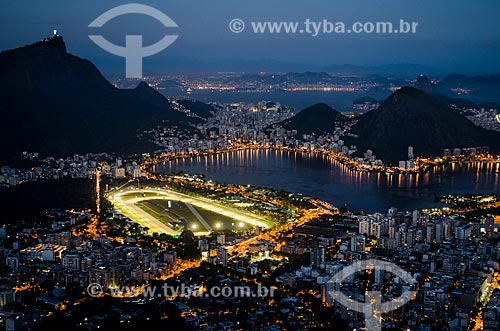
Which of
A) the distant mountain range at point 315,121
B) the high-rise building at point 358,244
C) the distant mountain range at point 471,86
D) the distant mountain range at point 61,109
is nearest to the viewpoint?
the high-rise building at point 358,244

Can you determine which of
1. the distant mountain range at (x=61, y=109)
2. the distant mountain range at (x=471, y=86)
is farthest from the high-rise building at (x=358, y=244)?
the distant mountain range at (x=471, y=86)

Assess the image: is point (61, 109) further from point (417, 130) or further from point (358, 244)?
point (358, 244)

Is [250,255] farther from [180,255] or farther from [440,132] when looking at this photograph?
[440,132]

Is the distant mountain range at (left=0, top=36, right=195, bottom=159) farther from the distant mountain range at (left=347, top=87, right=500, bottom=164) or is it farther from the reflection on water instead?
the distant mountain range at (left=347, top=87, right=500, bottom=164)

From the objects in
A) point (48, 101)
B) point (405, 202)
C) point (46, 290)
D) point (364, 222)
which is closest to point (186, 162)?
point (48, 101)

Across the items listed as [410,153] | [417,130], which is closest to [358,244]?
[410,153]

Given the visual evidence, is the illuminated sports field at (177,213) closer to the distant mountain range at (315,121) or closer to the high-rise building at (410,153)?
the high-rise building at (410,153)

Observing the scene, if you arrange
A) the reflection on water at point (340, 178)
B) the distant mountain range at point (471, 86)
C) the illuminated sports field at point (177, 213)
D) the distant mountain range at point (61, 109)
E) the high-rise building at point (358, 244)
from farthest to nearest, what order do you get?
the distant mountain range at point (471, 86) → the distant mountain range at point (61, 109) → the reflection on water at point (340, 178) → the illuminated sports field at point (177, 213) → the high-rise building at point (358, 244)

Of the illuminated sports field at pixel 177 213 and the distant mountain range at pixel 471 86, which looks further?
the distant mountain range at pixel 471 86
